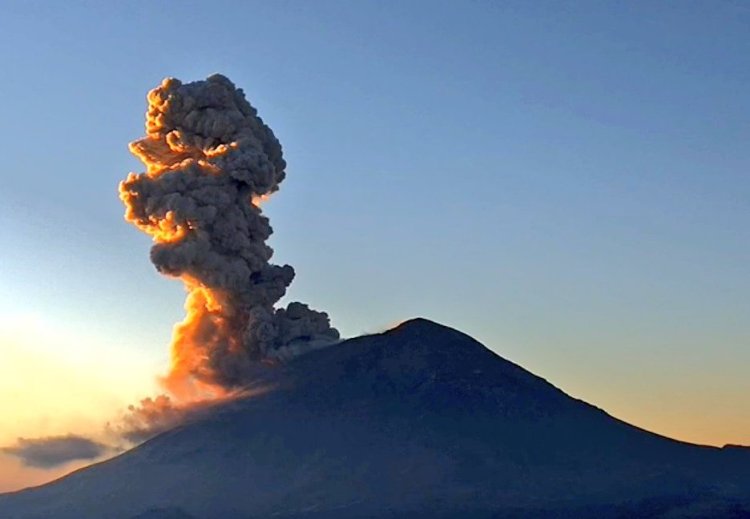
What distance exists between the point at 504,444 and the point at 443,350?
11.5 meters

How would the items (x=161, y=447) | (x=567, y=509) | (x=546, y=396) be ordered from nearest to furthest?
(x=567, y=509) < (x=161, y=447) < (x=546, y=396)

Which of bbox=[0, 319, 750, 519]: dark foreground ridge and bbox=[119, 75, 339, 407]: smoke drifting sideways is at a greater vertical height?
bbox=[119, 75, 339, 407]: smoke drifting sideways

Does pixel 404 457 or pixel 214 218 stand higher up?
pixel 214 218

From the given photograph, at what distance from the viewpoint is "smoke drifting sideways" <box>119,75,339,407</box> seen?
75.4 metres

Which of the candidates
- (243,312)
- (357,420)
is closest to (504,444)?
(357,420)

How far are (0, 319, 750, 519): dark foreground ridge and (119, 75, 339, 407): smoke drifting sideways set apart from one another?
422 centimetres

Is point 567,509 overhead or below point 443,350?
below

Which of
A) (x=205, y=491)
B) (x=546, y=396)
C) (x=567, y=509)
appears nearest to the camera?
(x=567, y=509)

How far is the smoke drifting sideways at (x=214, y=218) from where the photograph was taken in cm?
7544

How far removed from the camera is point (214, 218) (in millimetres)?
75250

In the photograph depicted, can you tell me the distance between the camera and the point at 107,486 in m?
78.2

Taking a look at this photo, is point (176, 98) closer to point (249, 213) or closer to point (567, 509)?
point (249, 213)

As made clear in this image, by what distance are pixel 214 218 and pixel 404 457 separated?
15.9 metres

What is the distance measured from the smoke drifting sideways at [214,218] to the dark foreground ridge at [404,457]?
166 inches
